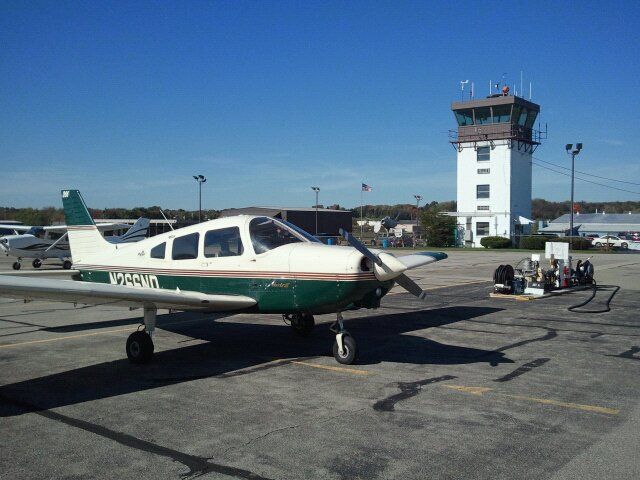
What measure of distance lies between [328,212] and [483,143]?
2497cm

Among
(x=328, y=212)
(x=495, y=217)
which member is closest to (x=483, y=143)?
(x=495, y=217)

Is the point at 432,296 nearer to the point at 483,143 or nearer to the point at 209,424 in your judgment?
the point at 209,424

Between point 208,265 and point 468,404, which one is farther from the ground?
point 208,265

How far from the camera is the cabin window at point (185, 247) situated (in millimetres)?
10281

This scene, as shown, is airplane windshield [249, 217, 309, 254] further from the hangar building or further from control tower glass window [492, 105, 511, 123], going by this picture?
the hangar building

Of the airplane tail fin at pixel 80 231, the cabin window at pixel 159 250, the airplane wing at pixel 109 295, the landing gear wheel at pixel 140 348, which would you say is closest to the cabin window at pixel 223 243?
the airplane wing at pixel 109 295

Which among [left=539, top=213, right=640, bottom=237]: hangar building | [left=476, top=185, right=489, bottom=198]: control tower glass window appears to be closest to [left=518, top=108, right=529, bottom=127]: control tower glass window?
[left=476, top=185, right=489, bottom=198]: control tower glass window

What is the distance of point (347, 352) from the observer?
9.21 m

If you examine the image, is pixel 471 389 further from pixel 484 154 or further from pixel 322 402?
pixel 484 154

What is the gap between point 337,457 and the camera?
5.41 m

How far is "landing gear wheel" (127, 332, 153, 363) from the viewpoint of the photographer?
9.39 m

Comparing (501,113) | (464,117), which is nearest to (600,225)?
(501,113)

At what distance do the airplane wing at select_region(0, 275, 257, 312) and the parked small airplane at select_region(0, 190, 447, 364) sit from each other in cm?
1

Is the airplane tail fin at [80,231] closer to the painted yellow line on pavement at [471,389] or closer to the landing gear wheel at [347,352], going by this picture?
the landing gear wheel at [347,352]
